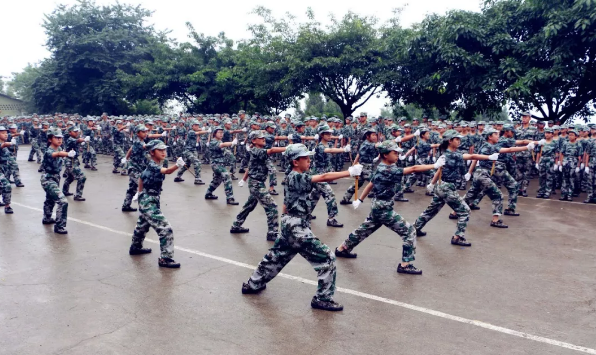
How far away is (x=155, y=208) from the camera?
23.5 feet

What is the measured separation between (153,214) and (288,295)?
96.0 inches

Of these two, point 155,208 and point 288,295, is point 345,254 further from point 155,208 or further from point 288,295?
point 155,208

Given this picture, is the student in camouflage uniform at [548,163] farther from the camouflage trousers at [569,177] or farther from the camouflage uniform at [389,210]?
the camouflage uniform at [389,210]

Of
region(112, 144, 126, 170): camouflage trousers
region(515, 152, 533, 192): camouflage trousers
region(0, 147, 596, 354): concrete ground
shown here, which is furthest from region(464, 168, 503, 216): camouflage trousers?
region(112, 144, 126, 170): camouflage trousers

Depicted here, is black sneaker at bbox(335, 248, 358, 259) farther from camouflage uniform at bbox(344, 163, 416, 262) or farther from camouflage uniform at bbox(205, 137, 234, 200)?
camouflage uniform at bbox(205, 137, 234, 200)

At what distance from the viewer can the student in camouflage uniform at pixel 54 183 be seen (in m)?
8.87

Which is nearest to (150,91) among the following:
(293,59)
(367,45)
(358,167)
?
(293,59)

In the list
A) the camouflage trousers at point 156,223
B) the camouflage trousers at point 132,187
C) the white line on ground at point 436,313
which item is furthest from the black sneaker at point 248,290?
the camouflage trousers at point 132,187

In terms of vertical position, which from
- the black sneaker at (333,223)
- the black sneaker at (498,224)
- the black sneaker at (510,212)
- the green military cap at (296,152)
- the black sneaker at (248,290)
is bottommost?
the black sneaker at (248,290)

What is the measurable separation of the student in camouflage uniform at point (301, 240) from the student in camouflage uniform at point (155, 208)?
5.50 feet

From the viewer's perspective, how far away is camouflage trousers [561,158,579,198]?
1289cm

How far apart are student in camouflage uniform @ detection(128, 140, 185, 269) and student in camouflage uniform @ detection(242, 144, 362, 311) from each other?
1677 millimetres

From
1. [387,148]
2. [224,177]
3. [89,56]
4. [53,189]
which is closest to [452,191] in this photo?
[387,148]

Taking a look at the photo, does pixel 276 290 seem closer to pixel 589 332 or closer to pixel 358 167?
pixel 358 167
